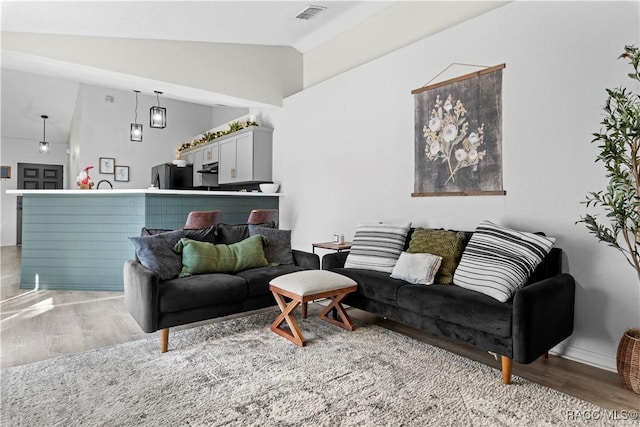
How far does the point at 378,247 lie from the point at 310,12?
316 cm

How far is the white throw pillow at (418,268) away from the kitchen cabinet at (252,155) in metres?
3.52

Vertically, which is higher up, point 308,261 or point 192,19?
point 192,19

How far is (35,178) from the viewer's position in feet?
35.0

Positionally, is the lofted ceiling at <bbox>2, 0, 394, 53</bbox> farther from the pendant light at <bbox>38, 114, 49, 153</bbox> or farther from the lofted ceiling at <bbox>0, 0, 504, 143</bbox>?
the pendant light at <bbox>38, 114, 49, 153</bbox>

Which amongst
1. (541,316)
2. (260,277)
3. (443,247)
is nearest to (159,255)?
(260,277)

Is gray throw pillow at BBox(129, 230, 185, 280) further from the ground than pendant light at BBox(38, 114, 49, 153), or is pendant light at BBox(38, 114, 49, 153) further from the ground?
pendant light at BBox(38, 114, 49, 153)

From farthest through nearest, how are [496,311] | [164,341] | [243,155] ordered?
1. [243,155]
2. [164,341]
3. [496,311]

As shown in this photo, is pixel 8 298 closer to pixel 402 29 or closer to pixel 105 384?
pixel 105 384

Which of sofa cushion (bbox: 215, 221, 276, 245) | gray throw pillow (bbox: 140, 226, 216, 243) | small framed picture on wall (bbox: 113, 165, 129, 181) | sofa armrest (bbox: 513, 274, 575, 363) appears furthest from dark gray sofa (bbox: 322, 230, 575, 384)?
small framed picture on wall (bbox: 113, 165, 129, 181)

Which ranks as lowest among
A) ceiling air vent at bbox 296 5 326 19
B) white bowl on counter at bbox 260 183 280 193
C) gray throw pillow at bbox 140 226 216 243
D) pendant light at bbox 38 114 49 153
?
gray throw pillow at bbox 140 226 216 243

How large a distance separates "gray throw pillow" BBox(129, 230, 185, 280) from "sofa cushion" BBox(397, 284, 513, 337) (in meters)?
1.88

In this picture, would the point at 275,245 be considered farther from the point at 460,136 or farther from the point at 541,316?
the point at 541,316

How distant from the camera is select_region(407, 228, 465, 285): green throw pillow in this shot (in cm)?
313

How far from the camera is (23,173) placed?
10.4m
